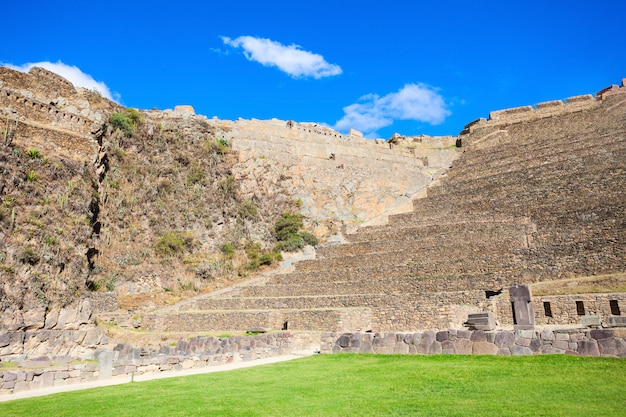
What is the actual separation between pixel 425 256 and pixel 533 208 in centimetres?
646

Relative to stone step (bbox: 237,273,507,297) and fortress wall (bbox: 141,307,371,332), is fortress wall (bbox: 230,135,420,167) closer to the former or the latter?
stone step (bbox: 237,273,507,297)

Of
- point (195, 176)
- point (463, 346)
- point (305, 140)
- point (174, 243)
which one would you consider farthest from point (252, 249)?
point (463, 346)

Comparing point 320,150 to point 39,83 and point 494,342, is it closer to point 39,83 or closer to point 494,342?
point 39,83

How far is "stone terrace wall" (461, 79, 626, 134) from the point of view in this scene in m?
40.9

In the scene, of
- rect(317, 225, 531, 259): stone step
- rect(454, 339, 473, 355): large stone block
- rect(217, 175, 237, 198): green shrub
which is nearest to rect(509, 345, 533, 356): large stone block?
rect(454, 339, 473, 355): large stone block

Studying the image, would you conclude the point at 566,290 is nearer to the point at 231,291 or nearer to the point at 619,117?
the point at 231,291

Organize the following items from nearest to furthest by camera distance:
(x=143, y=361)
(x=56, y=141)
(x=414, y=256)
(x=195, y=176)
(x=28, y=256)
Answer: (x=143, y=361) → (x=28, y=256) → (x=414, y=256) → (x=56, y=141) → (x=195, y=176)

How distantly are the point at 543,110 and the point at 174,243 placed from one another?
34.8m

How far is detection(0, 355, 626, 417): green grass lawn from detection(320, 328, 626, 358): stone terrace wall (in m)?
0.43

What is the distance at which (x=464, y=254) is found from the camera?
22.4 meters

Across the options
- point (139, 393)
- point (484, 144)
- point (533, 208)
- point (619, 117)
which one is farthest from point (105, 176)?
point (619, 117)

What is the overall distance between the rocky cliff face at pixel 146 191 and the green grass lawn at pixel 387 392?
37.4ft

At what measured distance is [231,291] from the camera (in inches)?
1079

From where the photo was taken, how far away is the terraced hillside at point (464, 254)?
738 inches
